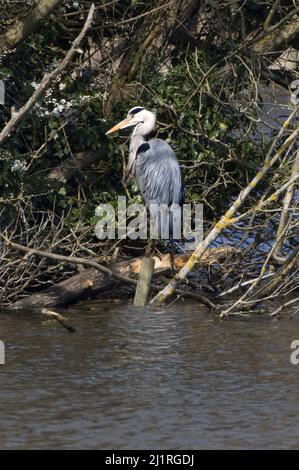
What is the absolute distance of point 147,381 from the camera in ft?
26.5

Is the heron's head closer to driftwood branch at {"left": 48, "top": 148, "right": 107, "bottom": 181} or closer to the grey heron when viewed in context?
the grey heron

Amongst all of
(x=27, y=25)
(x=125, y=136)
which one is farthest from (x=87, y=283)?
(x=27, y=25)

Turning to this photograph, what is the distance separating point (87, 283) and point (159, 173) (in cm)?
117

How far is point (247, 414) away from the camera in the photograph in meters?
7.26

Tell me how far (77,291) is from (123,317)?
555mm

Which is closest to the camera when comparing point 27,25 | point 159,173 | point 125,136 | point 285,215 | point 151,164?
point 285,215

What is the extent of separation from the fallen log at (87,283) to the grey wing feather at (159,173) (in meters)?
0.59

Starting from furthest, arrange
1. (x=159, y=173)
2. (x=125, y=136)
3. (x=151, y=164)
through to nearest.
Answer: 1. (x=125, y=136)
2. (x=151, y=164)
3. (x=159, y=173)

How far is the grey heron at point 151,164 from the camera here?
10.8 m

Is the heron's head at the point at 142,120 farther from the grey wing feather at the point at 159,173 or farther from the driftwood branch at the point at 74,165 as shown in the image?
the driftwood branch at the point at 74,165

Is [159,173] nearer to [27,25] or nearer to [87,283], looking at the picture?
[87,283]

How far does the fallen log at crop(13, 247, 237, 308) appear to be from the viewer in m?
10.5

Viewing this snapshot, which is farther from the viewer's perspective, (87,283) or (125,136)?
(125,136)

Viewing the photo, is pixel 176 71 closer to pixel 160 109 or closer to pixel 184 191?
pixel 160 109
